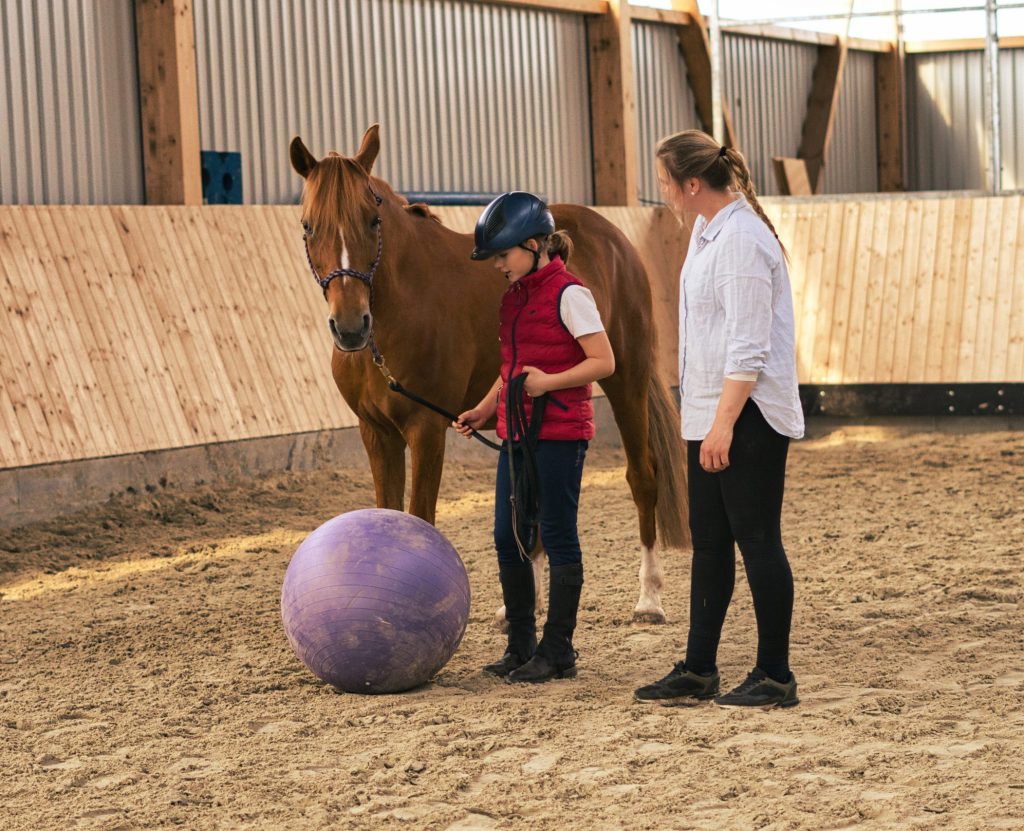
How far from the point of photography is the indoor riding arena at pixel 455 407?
3.52 metres

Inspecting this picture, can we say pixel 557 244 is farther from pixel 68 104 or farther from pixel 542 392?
pixel 68 104

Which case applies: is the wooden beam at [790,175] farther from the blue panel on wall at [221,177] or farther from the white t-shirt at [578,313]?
the white t-shirt at [578,313]

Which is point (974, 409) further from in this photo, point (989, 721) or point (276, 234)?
point (989, 721)

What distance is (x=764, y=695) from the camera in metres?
3.97

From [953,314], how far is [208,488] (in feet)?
20.1

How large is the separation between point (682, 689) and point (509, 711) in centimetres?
53

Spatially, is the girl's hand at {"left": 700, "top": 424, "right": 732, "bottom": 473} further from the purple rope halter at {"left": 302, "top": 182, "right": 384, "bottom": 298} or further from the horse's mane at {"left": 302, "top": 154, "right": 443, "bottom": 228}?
the horse's mane at {"left": 302, "top": 154, "right": 443, "bottom": 228}

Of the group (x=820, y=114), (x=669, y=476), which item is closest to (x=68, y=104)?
(x=669, y=476)

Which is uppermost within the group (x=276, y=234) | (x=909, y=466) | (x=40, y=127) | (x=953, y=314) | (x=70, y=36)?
(x=70, y=36)

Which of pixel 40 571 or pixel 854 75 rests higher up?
pixel 854 75

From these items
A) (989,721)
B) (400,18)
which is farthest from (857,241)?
(989,721)

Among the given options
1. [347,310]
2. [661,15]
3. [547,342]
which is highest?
[661,15]

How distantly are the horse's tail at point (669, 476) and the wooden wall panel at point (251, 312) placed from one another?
241mm

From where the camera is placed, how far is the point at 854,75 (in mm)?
16625
